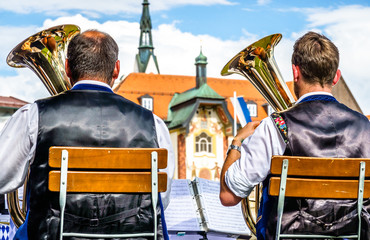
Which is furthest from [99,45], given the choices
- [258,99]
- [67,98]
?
[258,99]

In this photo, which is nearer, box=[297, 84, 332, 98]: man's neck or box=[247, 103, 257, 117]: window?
box=[297, 84, 332, 98]: man's neck

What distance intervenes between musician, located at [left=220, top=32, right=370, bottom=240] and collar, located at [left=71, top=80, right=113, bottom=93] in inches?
26.1

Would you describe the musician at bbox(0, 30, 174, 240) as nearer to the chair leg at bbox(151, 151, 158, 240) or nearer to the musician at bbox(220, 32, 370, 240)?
the chair leg at bbox(151, 151, 158, 240)

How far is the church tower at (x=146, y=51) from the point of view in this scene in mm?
64312

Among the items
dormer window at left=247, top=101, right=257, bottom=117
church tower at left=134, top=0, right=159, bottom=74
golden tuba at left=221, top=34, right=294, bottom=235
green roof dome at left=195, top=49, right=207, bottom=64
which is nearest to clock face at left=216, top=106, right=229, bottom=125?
dormer window at left=247, top=101, right=257, bottom=117

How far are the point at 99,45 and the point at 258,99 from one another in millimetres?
45212

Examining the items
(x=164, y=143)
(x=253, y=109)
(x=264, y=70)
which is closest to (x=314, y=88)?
(x=164, y=143)

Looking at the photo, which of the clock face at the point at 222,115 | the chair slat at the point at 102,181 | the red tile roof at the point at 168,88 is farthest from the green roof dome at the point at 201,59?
the chair slat at the point at 102,181

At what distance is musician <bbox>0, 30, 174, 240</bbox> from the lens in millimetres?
3045

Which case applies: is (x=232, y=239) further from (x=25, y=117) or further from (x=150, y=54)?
(x=150, y=54)

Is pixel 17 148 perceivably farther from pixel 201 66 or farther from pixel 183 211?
pixel 201 66

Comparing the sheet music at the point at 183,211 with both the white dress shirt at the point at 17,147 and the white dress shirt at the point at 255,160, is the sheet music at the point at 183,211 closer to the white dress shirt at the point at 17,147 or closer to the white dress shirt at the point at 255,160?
the white dress shirt at the point at 255,160

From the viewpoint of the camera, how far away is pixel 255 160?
3.21 meters

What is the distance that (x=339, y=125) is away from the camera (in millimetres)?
3289
